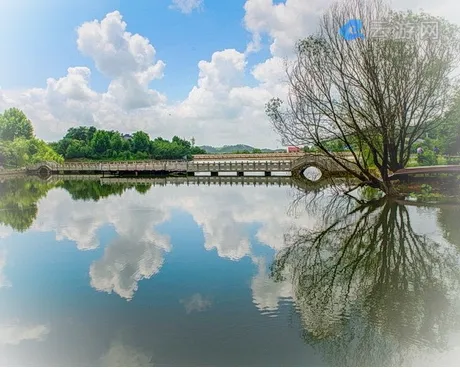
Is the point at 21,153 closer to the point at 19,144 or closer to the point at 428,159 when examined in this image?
the point at 19,144

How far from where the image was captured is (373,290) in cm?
715

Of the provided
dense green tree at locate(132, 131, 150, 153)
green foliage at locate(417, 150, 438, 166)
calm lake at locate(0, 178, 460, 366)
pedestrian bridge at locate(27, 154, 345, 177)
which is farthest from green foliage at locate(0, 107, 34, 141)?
green foliage at locate(417, 150, 438, 166)

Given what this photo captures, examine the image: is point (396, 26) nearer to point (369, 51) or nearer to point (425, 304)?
point (369, 51)

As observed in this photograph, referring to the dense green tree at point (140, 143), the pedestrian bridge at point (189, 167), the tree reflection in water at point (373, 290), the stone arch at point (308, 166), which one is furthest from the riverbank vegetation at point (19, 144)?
the tree reflection in water at point (373, 290)

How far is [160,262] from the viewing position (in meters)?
9.18

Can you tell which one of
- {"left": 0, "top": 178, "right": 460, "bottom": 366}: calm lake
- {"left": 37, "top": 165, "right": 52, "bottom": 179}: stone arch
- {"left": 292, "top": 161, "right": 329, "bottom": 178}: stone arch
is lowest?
{"left": 0, "top": 178, "right": 460, "bottom": 366}: calm lake

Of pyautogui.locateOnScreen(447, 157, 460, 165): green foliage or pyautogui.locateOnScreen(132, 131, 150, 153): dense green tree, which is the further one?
pyautogui.locateOnScreen(132, 131, 150, 153): dense green tree

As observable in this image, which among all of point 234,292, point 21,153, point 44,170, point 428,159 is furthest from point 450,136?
point 21,153

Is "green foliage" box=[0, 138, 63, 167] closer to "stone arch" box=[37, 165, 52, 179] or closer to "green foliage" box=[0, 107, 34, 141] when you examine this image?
"stone arch" box=[37, 165, 52, 179]

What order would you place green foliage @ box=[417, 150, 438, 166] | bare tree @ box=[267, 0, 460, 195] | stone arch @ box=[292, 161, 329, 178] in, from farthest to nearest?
stone arch @ box=[292, 161, 329, 178]
green foliage @ box=[417, 150, 438, 166]
bare tree @ box=[267, 0, 460, 195]

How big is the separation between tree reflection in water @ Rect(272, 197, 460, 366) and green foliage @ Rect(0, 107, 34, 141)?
53.3m

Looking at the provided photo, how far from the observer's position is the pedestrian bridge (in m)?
36.2

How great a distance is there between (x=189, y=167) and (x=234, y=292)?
119 ft

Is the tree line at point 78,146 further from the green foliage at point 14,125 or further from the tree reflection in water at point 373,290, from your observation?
the tree reflection in water at point 373,290
